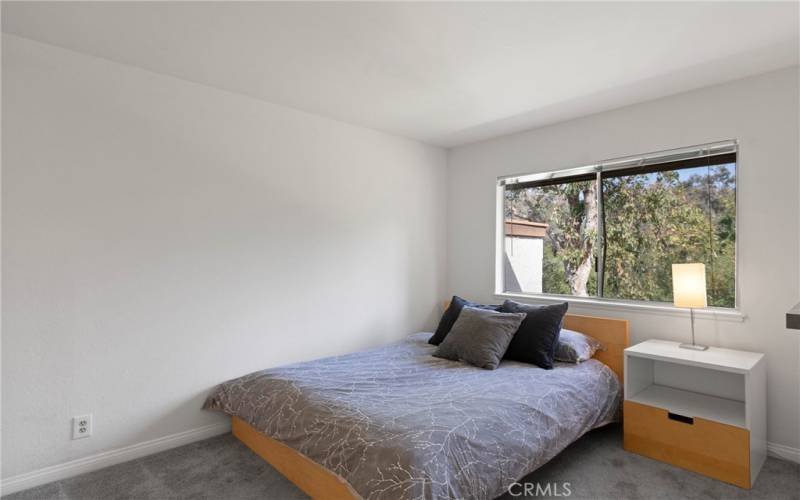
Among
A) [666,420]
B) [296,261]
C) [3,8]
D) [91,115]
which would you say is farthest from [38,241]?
[666,420]

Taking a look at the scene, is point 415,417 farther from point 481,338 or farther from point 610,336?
point 610,336

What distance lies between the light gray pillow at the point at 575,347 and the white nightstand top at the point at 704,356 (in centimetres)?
32

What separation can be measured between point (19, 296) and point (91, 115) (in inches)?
41.7

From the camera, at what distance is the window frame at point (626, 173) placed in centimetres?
279

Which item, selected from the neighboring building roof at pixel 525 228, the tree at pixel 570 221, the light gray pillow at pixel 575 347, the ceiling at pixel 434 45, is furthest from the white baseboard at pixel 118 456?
the ceiling at pixel 434 45

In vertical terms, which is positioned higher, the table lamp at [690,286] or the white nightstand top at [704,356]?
the table lamp at [690,286]

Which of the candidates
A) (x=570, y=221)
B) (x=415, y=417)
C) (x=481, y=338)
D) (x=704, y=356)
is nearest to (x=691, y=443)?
(x=704, y=356)

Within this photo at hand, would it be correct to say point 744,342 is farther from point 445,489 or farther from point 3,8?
point 3,8

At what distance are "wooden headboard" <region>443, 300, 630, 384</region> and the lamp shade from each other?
1.52ft

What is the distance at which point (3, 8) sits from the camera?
1.99m

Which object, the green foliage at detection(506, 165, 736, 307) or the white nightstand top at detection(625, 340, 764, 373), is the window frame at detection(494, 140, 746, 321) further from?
the white nightstand top at detection(625, 340, 764, 373)

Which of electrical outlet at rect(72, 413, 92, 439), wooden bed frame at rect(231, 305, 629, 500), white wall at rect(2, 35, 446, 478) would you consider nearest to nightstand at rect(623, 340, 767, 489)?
wooden bed frame at rect(231, 305, 629, 500)

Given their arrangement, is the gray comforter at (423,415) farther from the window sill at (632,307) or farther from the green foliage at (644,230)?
the green foliage at (644,230)

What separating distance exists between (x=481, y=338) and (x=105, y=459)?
237 cm
